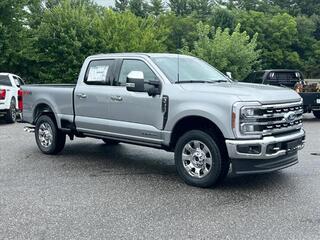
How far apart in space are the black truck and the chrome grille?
344 inches

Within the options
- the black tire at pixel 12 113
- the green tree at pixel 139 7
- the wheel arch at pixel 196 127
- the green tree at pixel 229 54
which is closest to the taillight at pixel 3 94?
the black tire at pixel 12 113

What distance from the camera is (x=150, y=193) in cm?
624

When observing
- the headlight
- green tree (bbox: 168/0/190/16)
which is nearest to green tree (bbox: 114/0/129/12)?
green tree (bbox: 168/0/190/16)

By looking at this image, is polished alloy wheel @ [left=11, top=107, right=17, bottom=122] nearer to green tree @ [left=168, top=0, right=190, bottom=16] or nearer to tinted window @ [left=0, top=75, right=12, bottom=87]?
tinted window @ [left=0, top=75, right=12, bottom=87]

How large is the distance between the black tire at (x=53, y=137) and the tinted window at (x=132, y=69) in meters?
1.98

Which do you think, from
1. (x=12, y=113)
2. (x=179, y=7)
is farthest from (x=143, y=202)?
(x=179, y=7)

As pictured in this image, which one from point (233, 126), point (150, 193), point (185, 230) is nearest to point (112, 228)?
point (185, 230)

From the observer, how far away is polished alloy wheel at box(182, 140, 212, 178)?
6512mm

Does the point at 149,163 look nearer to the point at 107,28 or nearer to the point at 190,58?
the point at 190,58

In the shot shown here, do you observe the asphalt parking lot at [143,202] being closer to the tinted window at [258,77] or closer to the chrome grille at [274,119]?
the chrome grille at [274,119]

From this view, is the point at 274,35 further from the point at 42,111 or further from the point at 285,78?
the point at 42,111

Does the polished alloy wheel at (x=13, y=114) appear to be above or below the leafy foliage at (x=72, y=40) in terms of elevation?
below

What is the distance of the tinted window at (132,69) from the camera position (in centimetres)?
733

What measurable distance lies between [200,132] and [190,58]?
80.1 inches
